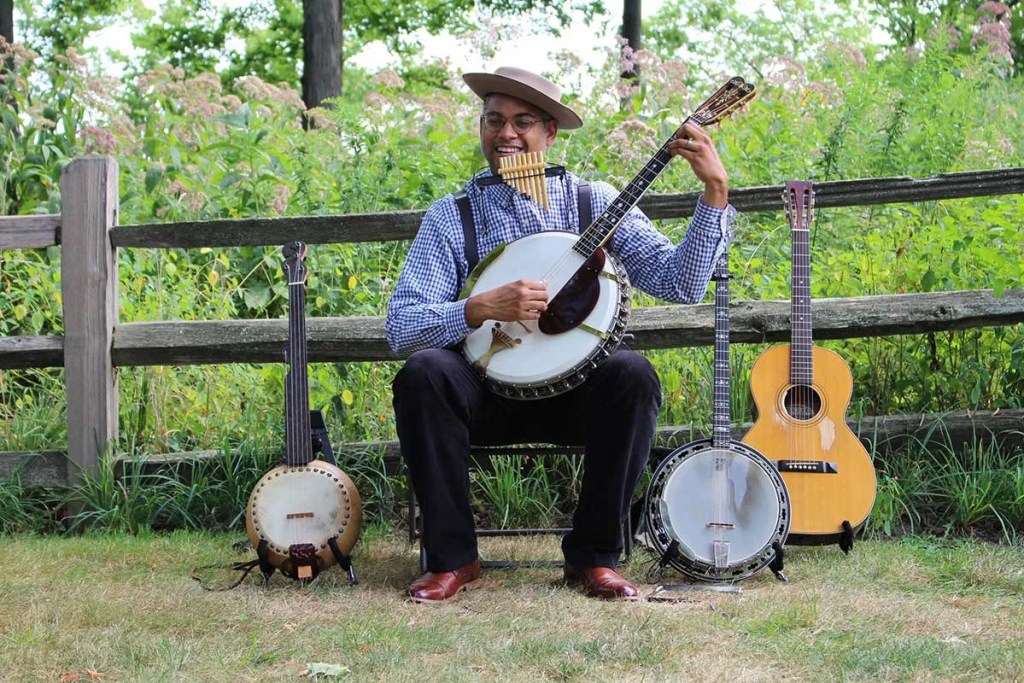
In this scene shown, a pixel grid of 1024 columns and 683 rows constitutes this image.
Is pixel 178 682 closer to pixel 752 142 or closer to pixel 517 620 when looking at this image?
pixel 517 620

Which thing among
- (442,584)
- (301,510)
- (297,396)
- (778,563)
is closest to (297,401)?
(297,396)

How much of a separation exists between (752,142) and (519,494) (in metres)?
2.78

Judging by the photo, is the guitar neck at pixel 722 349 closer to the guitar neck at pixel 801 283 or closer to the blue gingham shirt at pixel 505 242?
the blue gingham shirt at pixel 505 242

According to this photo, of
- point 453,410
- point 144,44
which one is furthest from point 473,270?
point 144,44

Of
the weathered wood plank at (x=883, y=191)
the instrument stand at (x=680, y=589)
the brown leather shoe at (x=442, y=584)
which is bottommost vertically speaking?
the instrument stand at (x=680, y=589)

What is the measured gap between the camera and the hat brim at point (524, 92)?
365cm

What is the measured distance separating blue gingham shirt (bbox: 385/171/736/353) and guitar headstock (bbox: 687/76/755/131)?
261mm

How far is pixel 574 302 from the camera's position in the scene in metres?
3.51

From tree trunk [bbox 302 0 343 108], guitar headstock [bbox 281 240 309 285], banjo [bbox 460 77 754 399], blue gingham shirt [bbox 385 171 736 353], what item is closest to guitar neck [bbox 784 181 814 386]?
blue gingham shirt [bbox 385 171 736 353]

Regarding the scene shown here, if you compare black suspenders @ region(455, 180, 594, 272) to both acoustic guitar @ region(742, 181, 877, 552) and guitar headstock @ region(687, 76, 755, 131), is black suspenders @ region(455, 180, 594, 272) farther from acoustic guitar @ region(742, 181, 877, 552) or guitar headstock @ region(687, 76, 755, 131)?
acoustic guitar @ region(742, 181, 877, 552)

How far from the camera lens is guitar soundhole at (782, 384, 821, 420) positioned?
13.0ft

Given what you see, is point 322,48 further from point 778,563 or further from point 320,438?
point 778,563

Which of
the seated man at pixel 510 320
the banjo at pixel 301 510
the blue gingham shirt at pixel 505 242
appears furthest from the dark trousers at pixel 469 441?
the banjo at pixel 301 510

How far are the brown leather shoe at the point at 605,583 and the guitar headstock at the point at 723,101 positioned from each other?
4.41 ft
